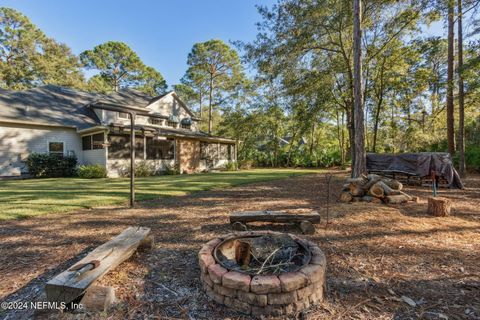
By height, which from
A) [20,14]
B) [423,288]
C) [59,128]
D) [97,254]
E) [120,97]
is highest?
[20,14]

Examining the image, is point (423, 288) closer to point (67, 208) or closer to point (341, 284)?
point (341, 284)

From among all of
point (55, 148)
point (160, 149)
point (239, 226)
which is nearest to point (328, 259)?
point (239, 226)

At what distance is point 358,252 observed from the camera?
2988 mm

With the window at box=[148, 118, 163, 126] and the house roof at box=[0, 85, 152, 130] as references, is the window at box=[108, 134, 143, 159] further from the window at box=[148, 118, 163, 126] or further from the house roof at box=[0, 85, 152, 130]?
the window at box=[148, 118, 163, 126]

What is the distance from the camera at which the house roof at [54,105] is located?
12270 mm

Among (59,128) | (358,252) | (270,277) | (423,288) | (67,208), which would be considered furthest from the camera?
(59,128)

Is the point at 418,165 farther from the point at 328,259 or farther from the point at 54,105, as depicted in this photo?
the point at 54,105

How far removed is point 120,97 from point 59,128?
5.05 m

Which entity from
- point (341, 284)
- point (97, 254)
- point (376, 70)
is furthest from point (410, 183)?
point (97, 254)

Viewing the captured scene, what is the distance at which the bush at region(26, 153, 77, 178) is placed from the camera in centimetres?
1172

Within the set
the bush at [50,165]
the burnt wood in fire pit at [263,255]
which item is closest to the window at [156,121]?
the bush at [50,165]

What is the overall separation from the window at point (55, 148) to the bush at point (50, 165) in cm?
31

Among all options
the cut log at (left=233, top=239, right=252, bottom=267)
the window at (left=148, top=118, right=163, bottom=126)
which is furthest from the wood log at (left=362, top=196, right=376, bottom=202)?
the window at (left=148, top=118, right=163, bottom=126)

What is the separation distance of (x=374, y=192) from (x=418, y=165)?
4.86 meters
